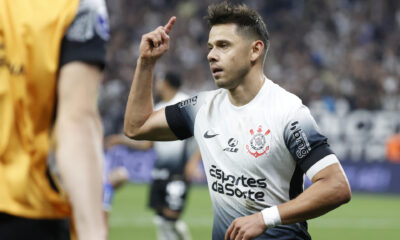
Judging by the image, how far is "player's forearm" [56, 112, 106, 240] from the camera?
2205 millimetres

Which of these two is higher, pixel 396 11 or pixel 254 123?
pixel 396 11

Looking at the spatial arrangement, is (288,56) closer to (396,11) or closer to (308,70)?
(308,70)

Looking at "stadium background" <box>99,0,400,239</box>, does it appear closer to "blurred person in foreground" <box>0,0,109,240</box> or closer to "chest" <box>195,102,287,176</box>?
"chest" <box>195,102,287,176</box>

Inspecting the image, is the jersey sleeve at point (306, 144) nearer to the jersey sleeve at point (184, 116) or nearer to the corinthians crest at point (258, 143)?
the corinthians crest at point (258, 143)

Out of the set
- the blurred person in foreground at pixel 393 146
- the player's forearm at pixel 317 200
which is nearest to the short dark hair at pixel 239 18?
the player's forearm at pixel 317 200

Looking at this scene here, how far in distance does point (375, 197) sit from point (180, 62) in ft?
30.9

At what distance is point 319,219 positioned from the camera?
15500 mm

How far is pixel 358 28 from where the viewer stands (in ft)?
86.0

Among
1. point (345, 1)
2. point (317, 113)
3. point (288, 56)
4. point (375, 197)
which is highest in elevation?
point (345, 1)

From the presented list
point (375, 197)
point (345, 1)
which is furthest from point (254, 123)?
point (345, 1)

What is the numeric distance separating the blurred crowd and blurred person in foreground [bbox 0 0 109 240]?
1936 cm

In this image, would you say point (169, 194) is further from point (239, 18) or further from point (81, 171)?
point (81, 171)

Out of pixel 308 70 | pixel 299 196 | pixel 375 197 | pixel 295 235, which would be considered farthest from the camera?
pixel 308 70

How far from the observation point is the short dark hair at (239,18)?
4.76 meters
